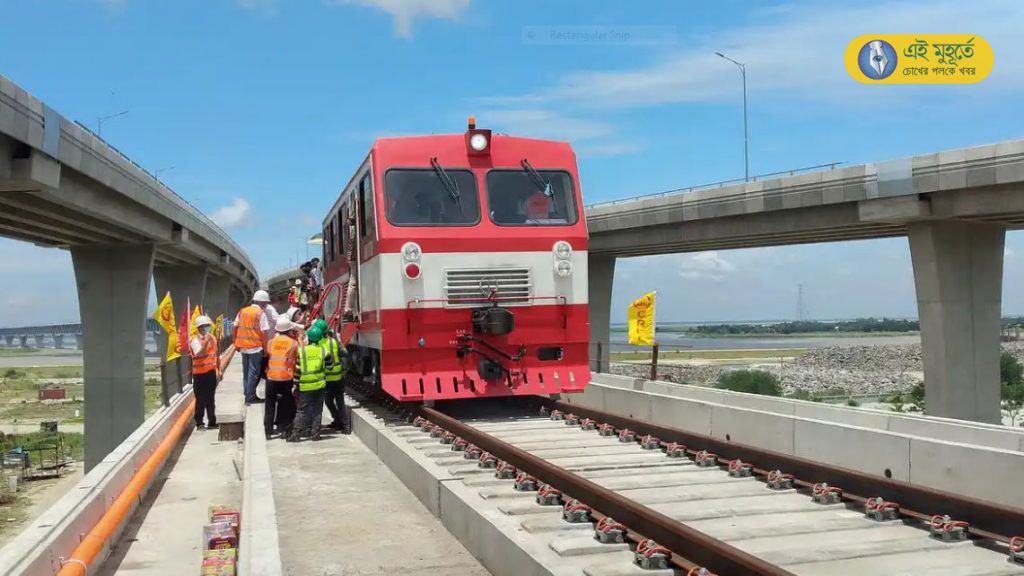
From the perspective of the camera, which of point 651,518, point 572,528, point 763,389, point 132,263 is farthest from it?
point 763,389

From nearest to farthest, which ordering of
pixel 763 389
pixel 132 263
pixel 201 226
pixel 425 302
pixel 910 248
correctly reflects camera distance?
pixel 425 302, pixel 910 248, pixel 132 263, pixel 201 226, pixel 763 389

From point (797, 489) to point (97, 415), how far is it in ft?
89.9

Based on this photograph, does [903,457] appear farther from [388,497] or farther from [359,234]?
[359,234]

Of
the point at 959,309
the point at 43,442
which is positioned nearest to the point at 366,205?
the point at 959,309

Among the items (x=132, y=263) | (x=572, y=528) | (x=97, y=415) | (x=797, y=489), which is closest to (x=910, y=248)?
(x=797, y=489)

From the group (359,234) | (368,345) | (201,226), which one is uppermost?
(201,226)

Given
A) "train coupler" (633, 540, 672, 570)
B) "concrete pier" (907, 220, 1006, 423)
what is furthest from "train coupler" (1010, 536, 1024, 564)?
"concrete pier" (907, 220, 1006, 423)

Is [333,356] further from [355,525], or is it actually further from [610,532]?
[610,532]

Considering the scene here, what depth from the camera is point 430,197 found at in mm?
11328

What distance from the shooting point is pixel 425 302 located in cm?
1088

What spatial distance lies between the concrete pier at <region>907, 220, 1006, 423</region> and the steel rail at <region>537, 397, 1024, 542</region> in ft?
48.6

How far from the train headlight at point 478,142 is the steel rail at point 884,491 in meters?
4.43

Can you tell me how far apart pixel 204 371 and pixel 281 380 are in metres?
2.47

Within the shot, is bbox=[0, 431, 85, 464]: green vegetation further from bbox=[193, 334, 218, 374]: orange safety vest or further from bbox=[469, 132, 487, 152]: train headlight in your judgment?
bbox=[469, 132, 487, 152]: train headlight
